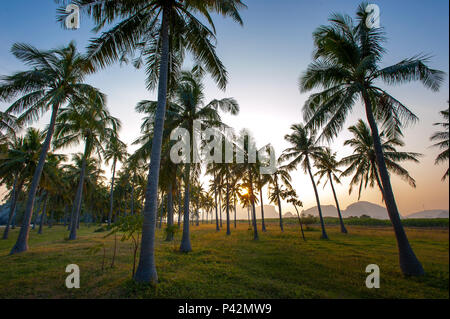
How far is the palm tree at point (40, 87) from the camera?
10.2m

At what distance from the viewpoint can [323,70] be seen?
879cm

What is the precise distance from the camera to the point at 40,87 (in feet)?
36.6

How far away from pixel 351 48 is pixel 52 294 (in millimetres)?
13607

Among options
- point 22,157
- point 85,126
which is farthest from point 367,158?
point 22,157

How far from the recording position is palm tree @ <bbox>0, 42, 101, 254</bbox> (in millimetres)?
10156

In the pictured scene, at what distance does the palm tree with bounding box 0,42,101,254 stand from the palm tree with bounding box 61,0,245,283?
3530 millimetres

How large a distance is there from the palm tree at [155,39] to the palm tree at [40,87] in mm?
3530

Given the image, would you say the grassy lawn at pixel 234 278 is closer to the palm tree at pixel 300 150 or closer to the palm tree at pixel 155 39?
the palm tree at pixel 155 39

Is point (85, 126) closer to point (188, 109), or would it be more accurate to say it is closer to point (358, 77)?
point (188, 109)

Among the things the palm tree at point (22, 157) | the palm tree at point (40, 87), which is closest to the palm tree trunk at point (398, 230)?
the palm tree at point (40, 87)

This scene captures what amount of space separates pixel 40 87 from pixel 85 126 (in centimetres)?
303

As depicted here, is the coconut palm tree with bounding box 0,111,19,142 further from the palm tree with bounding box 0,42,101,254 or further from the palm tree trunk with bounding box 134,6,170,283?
the palm tree trunk with bounding box 134,6,170,283

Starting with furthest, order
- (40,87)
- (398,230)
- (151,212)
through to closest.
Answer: (40,87) < (398,230) < (151,212)

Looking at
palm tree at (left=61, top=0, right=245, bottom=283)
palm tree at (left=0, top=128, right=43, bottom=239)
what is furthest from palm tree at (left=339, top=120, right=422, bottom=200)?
palm tree at (left=0, top=128, right=43, bottom=239)
